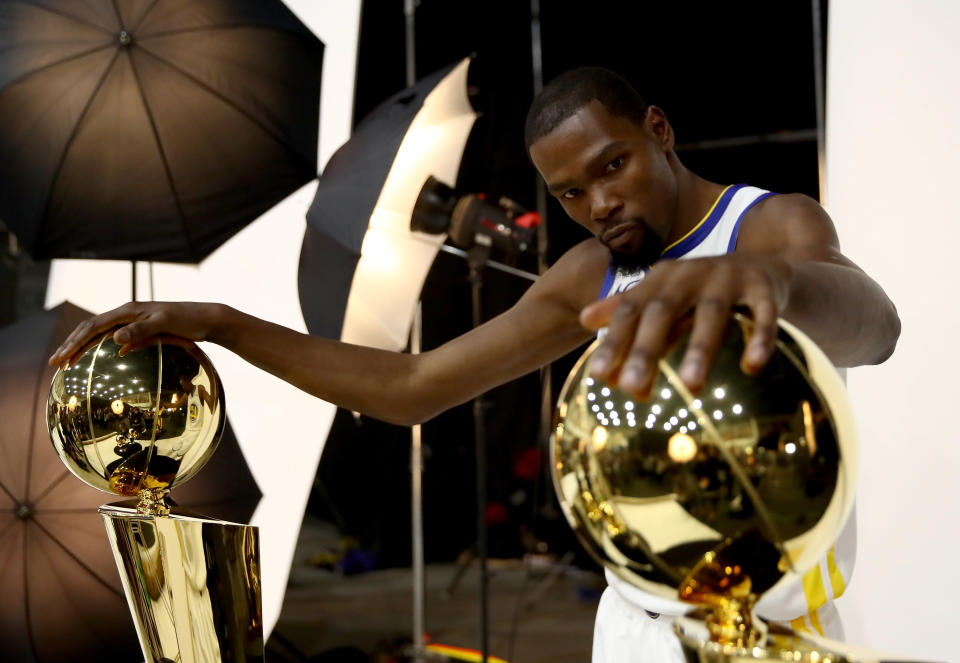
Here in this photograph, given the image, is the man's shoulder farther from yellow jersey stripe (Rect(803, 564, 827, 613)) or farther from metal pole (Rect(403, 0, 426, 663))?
→ metal pole (Rect(403, 0, 426, 663))

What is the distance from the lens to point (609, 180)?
1.22 meters

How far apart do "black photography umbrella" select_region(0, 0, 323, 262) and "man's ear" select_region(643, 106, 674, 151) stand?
5.28 ft

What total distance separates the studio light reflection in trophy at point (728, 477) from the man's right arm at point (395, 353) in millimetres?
423

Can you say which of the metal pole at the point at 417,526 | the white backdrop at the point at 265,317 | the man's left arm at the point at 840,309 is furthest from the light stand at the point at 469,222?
the man's left arm at the point at 840,309

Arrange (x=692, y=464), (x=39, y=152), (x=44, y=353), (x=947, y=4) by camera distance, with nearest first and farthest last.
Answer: (x=692, y=464)
(x=947, y=4)
(x=44, y=353)
(x=39, y=152)

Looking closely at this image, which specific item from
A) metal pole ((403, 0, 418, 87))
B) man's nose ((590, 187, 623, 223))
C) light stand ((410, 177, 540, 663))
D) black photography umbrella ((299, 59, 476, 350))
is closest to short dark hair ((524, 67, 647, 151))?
man's nose ((590, 187, 623, 223))

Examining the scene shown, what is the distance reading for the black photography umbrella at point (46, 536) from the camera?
2.43m

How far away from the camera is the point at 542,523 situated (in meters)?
4.41

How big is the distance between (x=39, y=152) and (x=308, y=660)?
2218 millimetres

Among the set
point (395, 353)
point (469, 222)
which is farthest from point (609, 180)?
point (469, 222)

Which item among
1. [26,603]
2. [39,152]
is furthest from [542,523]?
[39,152]

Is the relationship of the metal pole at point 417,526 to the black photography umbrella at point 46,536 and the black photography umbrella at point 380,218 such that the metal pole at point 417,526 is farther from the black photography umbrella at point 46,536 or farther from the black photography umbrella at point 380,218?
the black photography umbrella at point 46,536

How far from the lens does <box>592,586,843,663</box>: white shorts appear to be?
1083mm

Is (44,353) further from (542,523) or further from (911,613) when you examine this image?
(542,523)
